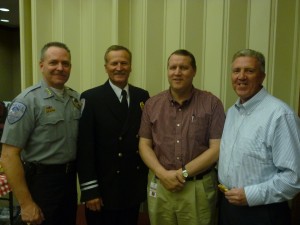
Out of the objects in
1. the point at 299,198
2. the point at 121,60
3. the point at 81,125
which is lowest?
the point at 299,198

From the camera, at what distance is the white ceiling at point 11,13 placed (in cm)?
522

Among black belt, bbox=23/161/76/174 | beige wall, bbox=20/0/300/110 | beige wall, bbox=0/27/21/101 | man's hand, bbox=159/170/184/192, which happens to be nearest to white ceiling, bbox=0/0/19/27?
beige wall, bbox=0/27/21/101

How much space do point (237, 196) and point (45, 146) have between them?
3.61 ft

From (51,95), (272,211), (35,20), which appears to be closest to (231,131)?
(272,211)

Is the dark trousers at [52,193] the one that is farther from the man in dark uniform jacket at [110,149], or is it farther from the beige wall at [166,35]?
the beige wall at [166,35]

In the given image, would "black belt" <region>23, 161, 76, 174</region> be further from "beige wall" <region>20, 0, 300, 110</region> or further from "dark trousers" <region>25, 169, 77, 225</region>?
"beige wall" <region>20, 0, 300, 110</region>

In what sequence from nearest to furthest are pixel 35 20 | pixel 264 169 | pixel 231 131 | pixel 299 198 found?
pixel 264 169
pixel 231 131
pixel 299 198
pixel 35 20

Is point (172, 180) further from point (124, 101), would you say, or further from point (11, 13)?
point (11, 13)

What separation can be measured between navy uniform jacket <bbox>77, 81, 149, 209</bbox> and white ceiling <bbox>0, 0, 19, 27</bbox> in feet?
14.0

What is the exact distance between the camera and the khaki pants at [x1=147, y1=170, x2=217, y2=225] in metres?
1.78

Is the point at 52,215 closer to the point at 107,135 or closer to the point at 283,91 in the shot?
the point at 107,135

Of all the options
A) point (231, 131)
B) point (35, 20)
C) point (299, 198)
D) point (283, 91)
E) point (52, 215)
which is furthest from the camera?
point (35, 20)

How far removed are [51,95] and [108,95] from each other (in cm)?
35

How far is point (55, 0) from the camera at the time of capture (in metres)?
2.77
